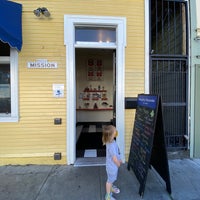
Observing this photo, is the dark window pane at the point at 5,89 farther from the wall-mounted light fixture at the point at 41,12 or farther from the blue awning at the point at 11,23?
the wall-mounted light fixture at the point at 41,12

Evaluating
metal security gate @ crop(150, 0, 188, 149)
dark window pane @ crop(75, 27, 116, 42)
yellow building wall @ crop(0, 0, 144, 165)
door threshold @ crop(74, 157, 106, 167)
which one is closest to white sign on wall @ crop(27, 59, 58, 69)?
yellow building wall @ crop(0, 0, 144, 165)

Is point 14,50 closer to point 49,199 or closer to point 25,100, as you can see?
point 25,100

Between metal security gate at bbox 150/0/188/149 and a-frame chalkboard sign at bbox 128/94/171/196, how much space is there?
119 cm

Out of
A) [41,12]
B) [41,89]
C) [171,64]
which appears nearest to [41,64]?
[41,89]

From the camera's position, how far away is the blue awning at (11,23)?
309 centimetres

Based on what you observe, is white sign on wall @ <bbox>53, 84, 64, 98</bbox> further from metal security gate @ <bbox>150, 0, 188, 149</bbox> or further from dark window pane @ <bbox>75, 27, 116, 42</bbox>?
metal security gate @ <bbox>150, 0, 188, 149</bbox>

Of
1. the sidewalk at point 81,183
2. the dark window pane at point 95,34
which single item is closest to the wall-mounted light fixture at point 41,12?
the dark window pane at point 95,34

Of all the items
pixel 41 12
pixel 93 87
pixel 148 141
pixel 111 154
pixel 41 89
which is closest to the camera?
pixel 111 154

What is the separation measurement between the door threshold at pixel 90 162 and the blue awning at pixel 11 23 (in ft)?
8.25

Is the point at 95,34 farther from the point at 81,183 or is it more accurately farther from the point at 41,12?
the point at 81,183

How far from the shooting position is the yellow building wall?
12.5 feet

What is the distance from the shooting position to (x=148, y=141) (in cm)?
277

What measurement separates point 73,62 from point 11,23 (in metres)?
1.29

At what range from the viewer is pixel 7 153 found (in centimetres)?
383
